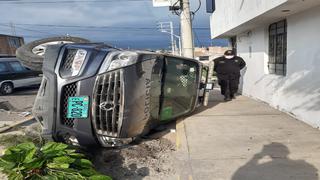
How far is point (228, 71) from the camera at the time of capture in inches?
397

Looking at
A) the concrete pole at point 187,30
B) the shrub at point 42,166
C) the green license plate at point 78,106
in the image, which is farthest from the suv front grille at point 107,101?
the concrete pole at point 187,30

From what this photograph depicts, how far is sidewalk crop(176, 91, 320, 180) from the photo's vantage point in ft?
14.7

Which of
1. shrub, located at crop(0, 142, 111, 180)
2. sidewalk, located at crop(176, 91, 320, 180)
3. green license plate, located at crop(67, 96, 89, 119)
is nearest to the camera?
shrub, located at crop(0, 142, 111, 180)

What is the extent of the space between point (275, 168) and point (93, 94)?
2.76 metres

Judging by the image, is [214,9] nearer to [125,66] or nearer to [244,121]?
[244,121]

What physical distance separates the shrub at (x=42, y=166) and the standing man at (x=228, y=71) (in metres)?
6.70

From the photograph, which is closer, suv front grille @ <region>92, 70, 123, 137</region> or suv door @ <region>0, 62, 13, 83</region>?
suv front grille @ <region>92, 70, 123, 137</region>

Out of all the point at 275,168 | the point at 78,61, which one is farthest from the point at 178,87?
the point at 275,168

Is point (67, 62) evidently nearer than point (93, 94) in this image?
No

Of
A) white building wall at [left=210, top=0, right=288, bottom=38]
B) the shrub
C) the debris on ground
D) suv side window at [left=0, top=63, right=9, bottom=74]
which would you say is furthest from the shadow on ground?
suv side window at [left=0, top=63, right=9, bottom=74]

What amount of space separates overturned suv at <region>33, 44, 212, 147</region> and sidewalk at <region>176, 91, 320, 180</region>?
1.07 meters

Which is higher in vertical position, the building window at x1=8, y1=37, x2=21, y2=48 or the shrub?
the building window at x1=8, y1=37, x2=21, y2=48

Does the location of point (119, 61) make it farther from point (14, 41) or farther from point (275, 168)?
point (14, 41)

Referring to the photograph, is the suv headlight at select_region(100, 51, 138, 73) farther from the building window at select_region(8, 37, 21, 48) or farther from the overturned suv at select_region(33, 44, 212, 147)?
the building window at select_region(8, 37, 21, 48)
